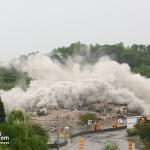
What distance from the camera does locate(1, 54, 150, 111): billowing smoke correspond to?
7975 cm

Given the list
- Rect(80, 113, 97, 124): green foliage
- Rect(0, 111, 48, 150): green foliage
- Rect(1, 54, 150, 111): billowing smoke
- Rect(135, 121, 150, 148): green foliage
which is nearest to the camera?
Rect(0, 111, 48, 150): green foliage

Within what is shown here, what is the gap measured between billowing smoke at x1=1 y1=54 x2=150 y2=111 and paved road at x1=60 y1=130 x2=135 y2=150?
1491cm

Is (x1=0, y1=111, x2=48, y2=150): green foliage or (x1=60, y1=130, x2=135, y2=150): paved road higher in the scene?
(x1=0, y1=111, x2=48, y2=150): green foliage

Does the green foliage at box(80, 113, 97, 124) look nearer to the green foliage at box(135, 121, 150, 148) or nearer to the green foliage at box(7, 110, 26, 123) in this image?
the green foliage at box(135, 121, 150, 148)

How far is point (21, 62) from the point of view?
95.7 m

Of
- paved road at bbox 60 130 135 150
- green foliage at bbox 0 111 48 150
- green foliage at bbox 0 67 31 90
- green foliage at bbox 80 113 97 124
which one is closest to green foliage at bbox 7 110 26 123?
green foliage at bbox 0 111 48 150

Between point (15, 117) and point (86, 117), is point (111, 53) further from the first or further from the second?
point (15, 117)

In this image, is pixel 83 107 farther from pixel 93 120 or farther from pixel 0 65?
pixel 0 65

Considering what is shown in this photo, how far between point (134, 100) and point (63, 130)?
17336 mm

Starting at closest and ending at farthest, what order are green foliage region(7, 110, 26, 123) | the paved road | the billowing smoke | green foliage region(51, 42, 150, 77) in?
green foliage region(7, 110, 26, 123), the paved road, the billowing smoke, green foliage region(51, 42, 150, 77)

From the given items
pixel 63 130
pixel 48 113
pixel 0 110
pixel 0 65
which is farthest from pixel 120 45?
pixel 0 110

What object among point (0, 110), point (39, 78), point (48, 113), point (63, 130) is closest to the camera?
point (0, 110)

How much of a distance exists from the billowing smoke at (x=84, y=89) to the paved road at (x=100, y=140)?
14.9m

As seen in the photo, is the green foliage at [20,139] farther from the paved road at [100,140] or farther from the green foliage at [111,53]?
the green foliage at [111,53]
